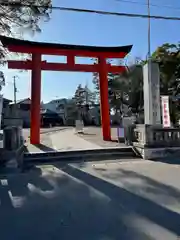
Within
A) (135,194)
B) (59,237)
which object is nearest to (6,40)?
(135,194)

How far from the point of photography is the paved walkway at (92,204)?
171 inches

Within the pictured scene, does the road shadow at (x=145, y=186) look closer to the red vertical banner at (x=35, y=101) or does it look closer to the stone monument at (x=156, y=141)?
the stone monument at (x=156, y=141)

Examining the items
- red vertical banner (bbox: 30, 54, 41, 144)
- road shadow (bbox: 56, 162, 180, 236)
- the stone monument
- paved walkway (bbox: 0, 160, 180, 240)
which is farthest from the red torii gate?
road shadow (bbox: 56, 162, 180, 236)

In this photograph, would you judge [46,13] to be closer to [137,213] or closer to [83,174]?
[83,174]

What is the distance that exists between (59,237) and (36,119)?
11989 millimetres

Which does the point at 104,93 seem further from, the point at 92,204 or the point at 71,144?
the point at 92,204

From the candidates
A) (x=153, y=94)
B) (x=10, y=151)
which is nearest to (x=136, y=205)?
(x=10, y=151)

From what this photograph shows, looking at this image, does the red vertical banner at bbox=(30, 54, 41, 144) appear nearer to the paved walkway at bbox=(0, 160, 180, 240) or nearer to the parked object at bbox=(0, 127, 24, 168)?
the parked object at bbox=(0, 127, 24, 168)

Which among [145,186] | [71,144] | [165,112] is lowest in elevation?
[145,186]

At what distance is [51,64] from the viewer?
16406 mm

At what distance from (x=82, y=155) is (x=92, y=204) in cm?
538

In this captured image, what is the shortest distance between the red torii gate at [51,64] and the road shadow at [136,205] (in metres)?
8.78

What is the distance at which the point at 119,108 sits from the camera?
4734cm

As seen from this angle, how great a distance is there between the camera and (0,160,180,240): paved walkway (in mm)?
4340
